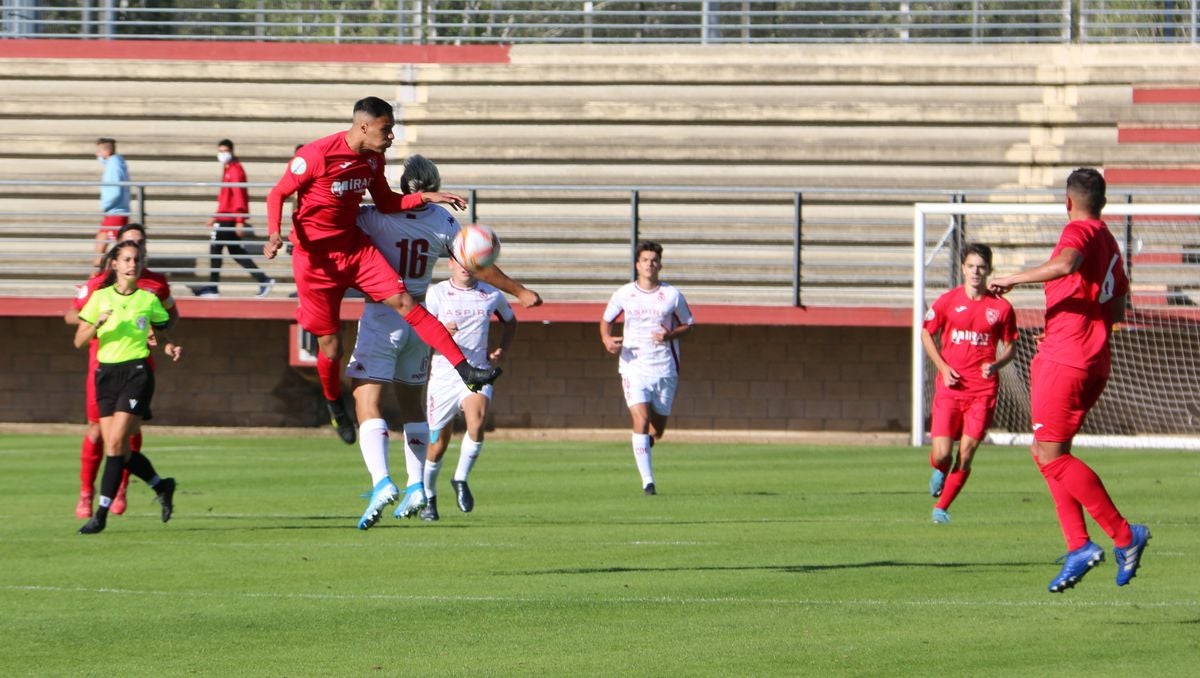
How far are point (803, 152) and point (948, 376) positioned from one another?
42.8 feet

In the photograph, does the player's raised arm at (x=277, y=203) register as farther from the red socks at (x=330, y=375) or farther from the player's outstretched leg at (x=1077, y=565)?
the player's outstretched leg at (x=1077, y=565)

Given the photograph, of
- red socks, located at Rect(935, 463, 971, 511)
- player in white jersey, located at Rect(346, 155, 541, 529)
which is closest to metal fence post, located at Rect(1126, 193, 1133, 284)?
red socks, located at Rect(935, 463, 971, 511)

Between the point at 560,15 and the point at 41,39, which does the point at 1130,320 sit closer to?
the point at 560,15

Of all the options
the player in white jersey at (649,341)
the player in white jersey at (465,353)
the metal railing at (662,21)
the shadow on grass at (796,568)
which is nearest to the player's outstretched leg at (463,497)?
the player in white jersey at (465,353)

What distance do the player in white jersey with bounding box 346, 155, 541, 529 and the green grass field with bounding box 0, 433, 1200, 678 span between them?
0.78 m

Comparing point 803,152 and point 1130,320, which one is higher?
point 803,152

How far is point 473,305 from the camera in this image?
13930mm

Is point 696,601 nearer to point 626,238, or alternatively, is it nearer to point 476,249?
point 476,249

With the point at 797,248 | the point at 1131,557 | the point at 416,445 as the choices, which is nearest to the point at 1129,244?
the point at 797,248

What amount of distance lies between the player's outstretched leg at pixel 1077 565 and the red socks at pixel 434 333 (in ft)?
11.1

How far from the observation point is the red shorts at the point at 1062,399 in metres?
8.62

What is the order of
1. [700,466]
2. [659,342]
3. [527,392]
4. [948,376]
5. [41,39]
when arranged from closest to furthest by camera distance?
[948,376] < [659,342] < [700,466] < [527,392] < [41,39]

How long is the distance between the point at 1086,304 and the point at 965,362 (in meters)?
4.53

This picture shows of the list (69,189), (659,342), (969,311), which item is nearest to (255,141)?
(69,189)
